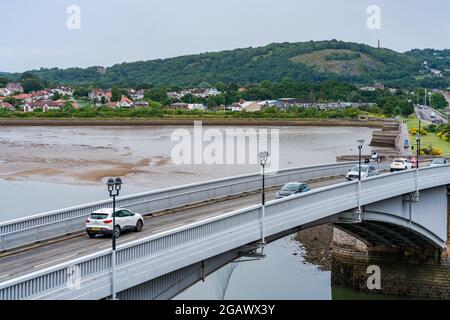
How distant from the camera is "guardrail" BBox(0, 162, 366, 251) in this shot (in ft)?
65.8

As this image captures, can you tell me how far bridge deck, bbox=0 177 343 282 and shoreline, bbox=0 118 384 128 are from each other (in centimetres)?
11200

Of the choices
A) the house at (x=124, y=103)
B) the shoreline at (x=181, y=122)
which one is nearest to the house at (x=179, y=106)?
the house at (x=124, y=103)

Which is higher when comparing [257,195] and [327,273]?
[257,195]

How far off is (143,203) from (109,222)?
13.5 feet

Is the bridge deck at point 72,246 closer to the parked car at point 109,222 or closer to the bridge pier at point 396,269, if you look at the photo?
the parked car at point 109,222

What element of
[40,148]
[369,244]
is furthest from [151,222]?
[40,148]

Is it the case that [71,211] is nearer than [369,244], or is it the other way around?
[71,211]

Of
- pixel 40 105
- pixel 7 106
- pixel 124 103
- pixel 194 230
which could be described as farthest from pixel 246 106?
pixel 194 230

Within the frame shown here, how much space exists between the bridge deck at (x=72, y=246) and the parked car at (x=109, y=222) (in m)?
0.21

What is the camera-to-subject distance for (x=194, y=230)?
Answer: 17.9 metres

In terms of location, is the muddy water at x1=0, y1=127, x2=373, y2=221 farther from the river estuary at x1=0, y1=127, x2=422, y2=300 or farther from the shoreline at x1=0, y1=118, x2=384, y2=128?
the shoreline at x1=0, y1=118, x2=384, y2=128

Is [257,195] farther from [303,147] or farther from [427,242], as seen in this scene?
[303,147]
